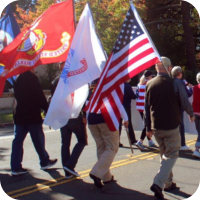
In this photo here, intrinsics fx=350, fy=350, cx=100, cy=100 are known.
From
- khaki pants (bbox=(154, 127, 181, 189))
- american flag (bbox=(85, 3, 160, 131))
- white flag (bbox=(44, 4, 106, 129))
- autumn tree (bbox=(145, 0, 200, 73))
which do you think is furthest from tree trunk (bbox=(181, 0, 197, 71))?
khaki pants (bbox=(154, 127, 181, 189))

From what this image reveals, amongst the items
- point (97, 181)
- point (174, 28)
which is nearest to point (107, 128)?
point (97, 181)

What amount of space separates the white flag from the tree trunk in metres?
17.3

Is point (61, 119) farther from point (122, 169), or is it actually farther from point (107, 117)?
point (122, 169)

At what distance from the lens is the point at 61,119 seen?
5.32m

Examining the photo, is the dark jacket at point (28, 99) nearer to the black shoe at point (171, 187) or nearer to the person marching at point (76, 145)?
the person marching at point (76, 145)

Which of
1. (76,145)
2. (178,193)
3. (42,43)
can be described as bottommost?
(178,193)

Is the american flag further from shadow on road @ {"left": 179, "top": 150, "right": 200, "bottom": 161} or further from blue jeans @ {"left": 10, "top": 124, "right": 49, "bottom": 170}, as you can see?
shadow on road @ {"left": 179, "top": 150, "right": 200, "bottom": 161}

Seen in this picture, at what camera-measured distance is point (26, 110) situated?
6211 millimetres

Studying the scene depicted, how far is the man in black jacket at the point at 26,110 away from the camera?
618 centimetres

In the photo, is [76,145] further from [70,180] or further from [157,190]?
[157,190]

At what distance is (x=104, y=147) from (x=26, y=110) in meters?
1.63

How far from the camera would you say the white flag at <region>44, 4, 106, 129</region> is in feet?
17.4

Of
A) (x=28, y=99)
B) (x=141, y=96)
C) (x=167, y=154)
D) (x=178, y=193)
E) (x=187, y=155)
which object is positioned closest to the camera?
(x=167, y=154)

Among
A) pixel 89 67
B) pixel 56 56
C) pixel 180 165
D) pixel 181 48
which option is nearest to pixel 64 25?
pixel 56 56
